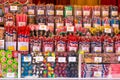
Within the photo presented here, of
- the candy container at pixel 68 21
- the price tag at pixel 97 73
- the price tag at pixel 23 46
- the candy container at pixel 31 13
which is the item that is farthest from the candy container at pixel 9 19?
the price tag at pixel 97 73

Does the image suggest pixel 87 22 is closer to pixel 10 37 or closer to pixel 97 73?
pixel 97 73

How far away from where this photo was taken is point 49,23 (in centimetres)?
463

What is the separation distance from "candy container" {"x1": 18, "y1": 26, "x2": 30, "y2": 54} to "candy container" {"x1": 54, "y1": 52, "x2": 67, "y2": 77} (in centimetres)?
40

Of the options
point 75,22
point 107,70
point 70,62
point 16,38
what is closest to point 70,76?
point 70,62

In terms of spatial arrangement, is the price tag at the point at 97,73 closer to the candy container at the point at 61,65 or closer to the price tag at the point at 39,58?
the candy container at the point at 61,65

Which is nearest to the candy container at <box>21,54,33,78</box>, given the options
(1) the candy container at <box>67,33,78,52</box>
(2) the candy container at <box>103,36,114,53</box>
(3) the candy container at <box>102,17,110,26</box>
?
(1) the candy container at <box>67,33,78,52</box>

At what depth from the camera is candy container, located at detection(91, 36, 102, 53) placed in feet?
13.7

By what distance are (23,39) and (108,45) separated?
99 cm

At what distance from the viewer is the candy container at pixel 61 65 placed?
3875 mm

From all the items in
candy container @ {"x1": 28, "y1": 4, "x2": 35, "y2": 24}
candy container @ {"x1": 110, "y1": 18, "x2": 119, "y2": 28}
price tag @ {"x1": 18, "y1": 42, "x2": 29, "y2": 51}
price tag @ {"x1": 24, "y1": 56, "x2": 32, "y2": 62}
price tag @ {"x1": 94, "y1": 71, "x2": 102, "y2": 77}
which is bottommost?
price tag @ {"x1": 94, "y1": 71, "x2": 102, "y2": 77}

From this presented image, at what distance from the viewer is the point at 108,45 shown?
4.20 m

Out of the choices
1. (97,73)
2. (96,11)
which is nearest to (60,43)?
(97,73)

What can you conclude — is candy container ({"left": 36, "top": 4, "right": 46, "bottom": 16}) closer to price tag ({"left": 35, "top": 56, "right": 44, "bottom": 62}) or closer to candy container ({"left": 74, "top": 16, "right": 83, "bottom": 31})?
candy container ({"left": 74, "top": 16, "right": 83, "bottom": 31})

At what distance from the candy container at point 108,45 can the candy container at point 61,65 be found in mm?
564
